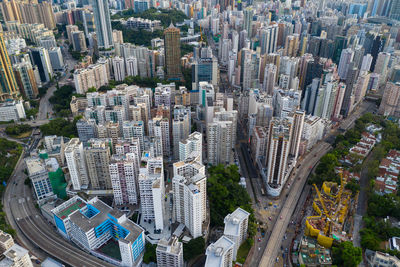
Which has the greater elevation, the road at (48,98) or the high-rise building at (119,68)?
the high-rise building at (119,68)

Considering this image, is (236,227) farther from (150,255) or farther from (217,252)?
(150,255)

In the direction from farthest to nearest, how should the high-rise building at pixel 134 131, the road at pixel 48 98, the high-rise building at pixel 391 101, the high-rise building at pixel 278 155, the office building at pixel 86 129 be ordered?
the road at pixel 48 98, the high-rise building at pixel 391 101, the office building at pixel 86 129, the high-rise building at pixel 134 131, the high-rise building at pixel 278 155

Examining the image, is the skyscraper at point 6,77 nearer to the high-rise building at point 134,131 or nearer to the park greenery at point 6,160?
the park greenery at point 6,160

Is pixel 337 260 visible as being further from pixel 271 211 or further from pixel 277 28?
pixel 277 28

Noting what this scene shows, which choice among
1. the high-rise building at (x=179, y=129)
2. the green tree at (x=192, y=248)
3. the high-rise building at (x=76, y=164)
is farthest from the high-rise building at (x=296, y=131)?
the high-rise building at (x=76, y=164)

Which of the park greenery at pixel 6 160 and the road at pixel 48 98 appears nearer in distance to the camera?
the park greenery at pixel 6 160

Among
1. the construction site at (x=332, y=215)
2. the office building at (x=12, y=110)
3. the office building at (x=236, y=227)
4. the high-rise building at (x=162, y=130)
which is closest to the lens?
the office building at (x=236, y=227)

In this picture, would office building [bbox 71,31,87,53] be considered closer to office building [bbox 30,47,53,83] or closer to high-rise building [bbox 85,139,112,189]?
office building [bbox 30,47,53,83]
